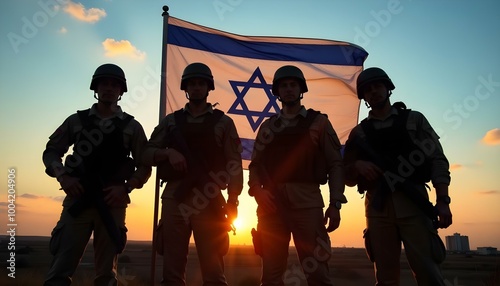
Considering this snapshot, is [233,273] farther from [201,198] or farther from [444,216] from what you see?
[444,216]

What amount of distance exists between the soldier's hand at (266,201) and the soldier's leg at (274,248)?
82 mm

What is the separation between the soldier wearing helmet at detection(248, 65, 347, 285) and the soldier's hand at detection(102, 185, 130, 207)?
4.73 ft

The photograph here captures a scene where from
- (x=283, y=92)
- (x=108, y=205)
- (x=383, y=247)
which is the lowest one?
(x=383, y=247)

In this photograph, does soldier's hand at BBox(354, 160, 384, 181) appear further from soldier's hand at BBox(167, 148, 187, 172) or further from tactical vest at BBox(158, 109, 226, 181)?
soldier's hand at BBox(167, 148, 187, 172)

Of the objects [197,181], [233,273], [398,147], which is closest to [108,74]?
[197,181]

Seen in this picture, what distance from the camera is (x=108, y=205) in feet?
13.2

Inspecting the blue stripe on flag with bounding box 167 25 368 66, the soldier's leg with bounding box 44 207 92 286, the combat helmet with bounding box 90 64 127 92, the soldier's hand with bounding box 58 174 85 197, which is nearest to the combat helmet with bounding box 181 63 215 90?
the combat helmet with bounding box 90 64 127 92

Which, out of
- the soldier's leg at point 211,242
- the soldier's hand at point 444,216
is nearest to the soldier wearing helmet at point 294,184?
the soldier's leg at point 211,242

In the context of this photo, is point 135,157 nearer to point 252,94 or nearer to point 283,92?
point 283,92

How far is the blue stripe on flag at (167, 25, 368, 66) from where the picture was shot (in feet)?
24.7

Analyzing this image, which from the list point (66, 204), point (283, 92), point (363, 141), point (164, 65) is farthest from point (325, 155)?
point (164, 65)

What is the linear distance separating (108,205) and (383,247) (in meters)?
2.99

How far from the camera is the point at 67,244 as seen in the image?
12.5 ft

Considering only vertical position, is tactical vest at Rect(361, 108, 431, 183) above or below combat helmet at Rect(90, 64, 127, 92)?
below
